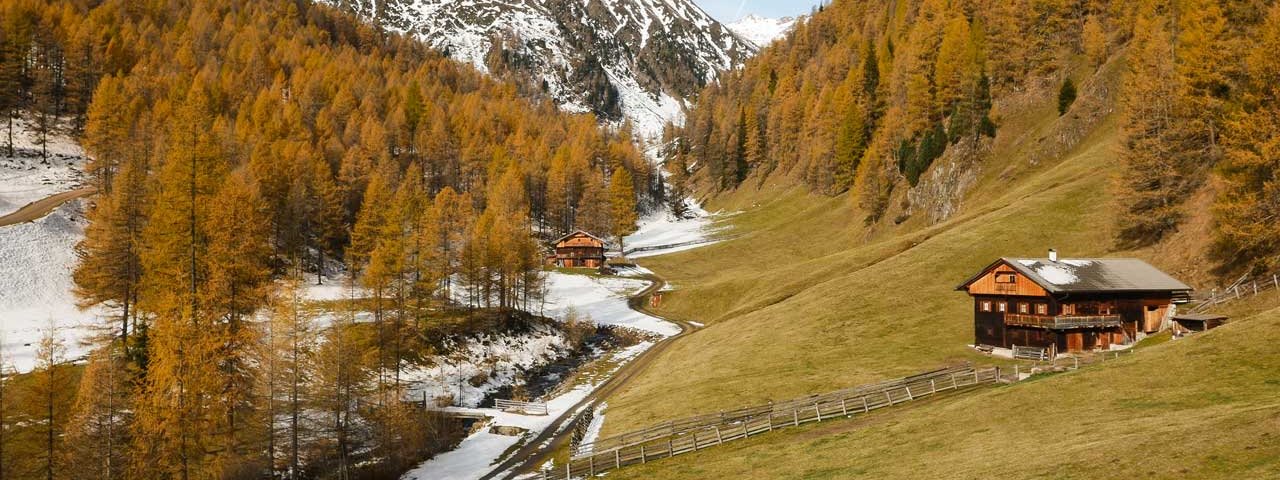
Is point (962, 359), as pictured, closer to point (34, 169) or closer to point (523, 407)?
point (523, 407)

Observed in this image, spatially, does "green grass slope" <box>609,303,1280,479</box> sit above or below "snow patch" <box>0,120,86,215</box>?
below

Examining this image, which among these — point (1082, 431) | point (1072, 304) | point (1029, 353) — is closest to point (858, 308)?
point (1029, 353)

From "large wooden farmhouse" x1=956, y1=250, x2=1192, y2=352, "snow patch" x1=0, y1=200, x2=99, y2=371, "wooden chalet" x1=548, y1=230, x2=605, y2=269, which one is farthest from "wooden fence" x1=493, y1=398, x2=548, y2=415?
"wooden chalet" x1=548, y1=230, x2=605, y2=269

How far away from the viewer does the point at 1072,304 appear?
47.8 meters

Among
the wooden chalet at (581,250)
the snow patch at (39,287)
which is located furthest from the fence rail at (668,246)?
the snow patch at (39,287)

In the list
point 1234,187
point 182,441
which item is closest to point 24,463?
point 182,441

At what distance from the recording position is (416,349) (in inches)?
2483

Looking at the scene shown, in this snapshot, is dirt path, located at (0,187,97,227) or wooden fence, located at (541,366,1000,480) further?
dirt path, located at (0,187,97,227)

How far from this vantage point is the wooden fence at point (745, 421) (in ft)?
112

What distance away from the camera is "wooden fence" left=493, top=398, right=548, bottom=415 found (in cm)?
5256

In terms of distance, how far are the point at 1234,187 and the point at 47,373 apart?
7188 cm

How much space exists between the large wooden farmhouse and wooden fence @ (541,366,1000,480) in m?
11.8

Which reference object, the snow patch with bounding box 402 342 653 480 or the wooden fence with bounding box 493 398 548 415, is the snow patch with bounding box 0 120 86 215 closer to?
the wooden fence with bounding box 493 398 548 415

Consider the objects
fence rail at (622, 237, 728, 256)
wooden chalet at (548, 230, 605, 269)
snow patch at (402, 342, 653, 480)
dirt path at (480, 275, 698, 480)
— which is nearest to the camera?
dirt path at (480, 275, 698, 480)
